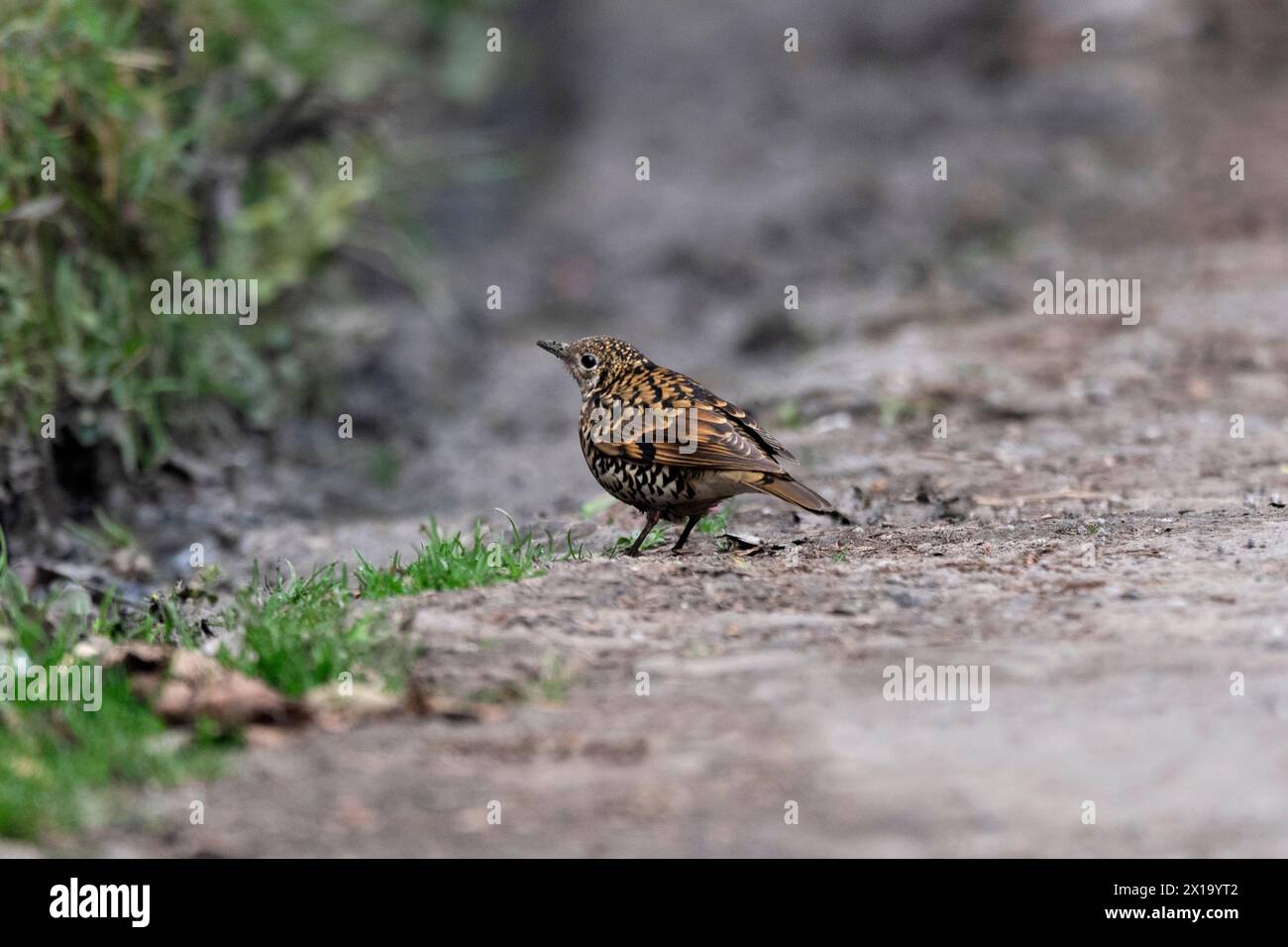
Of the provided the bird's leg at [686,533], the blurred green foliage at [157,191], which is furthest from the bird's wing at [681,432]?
the blurred green foliage at [157,191]

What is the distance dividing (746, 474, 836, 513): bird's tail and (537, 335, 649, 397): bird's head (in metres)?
1.13

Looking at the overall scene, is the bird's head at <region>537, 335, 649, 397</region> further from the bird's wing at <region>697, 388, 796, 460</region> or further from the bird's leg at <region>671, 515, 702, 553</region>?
the bird's leg at <region>671, 515, 702, 553</region>

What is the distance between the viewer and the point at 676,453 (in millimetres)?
5840

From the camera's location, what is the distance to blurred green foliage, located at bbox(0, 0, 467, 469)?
25.0 ft

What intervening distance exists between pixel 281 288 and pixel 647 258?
16.2 feet

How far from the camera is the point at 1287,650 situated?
4312 millimetres

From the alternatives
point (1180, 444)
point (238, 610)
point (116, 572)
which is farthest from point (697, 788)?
point (1180, 444)

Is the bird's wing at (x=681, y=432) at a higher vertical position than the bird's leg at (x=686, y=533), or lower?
higher

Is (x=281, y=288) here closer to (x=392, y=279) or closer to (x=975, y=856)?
(x=392, y=279)

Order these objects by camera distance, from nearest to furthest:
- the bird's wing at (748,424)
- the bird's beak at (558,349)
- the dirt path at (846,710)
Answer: the dirt path at (846,710), the bird's wing at (748,424), the bird's beak at (558,349)

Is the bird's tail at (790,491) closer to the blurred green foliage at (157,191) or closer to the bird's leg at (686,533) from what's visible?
the bird's leg at (686,533)

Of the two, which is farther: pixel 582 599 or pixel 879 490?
pixel 879 490

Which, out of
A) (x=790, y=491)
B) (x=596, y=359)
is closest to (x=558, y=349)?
(x=596, y=359)

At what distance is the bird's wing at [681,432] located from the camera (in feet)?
19.1
